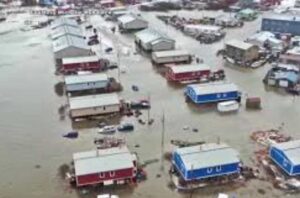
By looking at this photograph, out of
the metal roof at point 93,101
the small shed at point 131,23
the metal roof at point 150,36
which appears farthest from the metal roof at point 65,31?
the metal roof at point 93,101

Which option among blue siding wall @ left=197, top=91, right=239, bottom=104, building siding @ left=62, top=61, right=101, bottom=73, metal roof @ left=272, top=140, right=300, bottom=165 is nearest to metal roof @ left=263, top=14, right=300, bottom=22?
blue siding wall @ left=197, top=91, right=239, bottom=104

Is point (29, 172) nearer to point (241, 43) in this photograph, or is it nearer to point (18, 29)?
point (241, 43)

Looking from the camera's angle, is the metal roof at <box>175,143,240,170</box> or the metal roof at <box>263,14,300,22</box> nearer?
the metal roof at <box>175,143,240,170</box>

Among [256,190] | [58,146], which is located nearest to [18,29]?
[58,146]

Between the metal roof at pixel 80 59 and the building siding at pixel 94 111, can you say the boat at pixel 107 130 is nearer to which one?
the building siding at pixel 94 111

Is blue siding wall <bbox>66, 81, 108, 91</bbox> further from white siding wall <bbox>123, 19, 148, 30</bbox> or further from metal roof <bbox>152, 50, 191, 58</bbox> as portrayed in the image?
white siding wall <bbox>123, 19, 148, 30</bbox>

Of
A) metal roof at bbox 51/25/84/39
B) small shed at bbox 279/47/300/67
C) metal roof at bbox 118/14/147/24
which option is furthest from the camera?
metal roof at bbox 118/14/147/24
